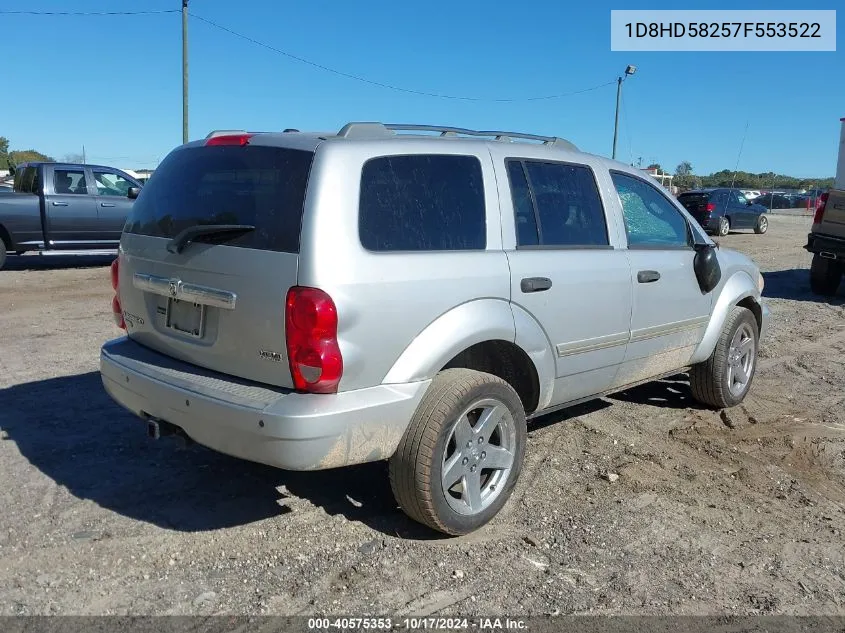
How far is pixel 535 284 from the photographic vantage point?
3.88m

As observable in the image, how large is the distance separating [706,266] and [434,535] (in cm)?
273

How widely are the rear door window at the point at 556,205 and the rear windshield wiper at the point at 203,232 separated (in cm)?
142

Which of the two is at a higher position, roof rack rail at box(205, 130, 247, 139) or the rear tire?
roof rack rail at box(205, 130, 247, 139)

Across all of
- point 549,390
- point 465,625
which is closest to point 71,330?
point 549,390

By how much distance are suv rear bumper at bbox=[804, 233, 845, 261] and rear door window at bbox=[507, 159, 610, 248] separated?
809cm

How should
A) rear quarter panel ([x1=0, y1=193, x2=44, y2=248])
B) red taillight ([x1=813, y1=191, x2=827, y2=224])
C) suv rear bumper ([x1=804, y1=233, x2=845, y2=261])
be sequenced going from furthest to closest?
rear quarter panel ([x1=0, y1=193, x2=44, y2=248]) < red taillight ([x1=813, y1=191, x2=827, y2=224]) < suv rear bumper ([x1=804, y1=233, x2=845, y2=261])

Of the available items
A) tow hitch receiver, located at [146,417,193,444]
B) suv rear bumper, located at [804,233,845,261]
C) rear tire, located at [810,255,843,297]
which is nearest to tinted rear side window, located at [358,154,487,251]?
tow hitch receiver, located at [146,417,193,444]

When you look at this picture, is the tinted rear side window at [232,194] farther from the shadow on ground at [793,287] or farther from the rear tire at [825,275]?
the rear tire at [825,275]

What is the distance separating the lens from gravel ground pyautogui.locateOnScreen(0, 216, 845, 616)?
312 cm

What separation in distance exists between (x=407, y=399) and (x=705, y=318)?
2829 millimetres

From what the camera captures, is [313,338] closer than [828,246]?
Yes

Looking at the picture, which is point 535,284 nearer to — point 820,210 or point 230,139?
point 230,139

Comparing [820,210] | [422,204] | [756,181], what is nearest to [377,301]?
[422,204]

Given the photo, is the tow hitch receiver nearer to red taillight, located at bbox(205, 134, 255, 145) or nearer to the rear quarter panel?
red taillight, located at bbox(205, 134, 255, 145)
